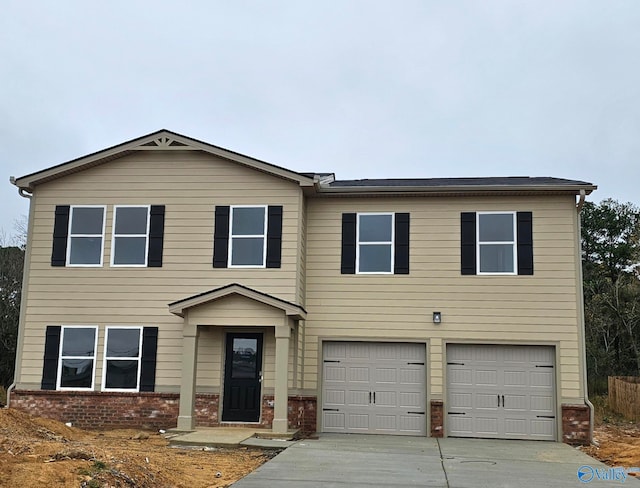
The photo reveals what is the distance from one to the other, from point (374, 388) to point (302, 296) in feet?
8.60

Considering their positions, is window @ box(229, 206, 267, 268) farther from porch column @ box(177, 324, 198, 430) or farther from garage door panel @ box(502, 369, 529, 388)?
garage door panel @ box(502, 369, 529, 388)

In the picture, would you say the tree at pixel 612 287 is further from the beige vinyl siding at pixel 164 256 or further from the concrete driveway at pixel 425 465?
the beige vinyl siding at pixel 164 256

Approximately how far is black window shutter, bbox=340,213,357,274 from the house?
33 millimetres

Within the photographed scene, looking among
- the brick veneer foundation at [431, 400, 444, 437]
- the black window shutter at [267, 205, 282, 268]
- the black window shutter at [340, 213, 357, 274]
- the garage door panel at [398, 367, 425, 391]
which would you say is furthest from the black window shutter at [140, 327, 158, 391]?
the brick veneer foundation at [431, 400, 444, 437]

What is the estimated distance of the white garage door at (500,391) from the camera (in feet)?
48.6

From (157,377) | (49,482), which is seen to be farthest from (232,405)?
(49,482)

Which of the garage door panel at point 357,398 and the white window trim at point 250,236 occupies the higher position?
the white window trim at point 250,236

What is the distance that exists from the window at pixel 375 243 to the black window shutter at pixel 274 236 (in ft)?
6.24

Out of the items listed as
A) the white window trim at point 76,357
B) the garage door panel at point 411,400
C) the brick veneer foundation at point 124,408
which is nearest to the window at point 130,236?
the white window trim at point 76,357

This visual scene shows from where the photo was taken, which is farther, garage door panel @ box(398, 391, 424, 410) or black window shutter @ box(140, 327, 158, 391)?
garage door panel @ box(398, 391, 424, 410)

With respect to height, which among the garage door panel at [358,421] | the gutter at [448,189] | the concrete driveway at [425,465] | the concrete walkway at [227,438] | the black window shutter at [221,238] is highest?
the gutter at [448,189]

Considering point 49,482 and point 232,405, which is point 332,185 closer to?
point 232,405

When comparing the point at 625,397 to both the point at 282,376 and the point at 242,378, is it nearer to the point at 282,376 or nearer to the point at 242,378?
the point at 282,376

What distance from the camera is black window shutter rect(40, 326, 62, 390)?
15.0 metres
